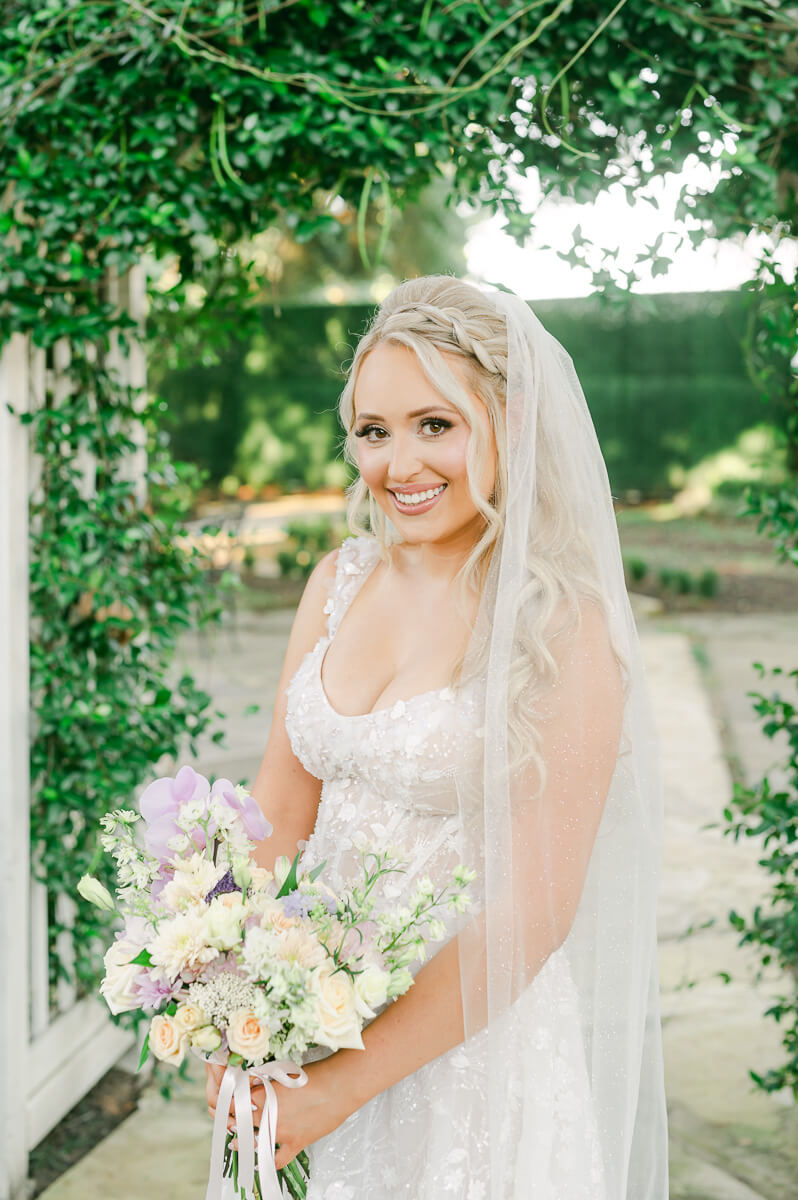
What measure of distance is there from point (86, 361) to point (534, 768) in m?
1.97

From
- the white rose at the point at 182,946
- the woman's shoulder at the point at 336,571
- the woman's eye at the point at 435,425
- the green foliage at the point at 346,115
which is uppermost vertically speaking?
the green foliage at the point at 346,115

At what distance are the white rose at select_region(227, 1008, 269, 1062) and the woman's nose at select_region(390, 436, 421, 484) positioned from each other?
2.71 feet

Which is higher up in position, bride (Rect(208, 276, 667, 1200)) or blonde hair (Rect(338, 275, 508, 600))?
blonde hair (Rect(338, 275, 508, 600))

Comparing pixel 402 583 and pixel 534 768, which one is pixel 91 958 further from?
pixel 534 768

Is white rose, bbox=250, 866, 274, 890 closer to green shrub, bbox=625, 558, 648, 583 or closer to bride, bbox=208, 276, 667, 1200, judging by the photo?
bride, bbox=208, 276, 667, 1200

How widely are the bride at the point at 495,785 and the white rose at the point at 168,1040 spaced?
228mm

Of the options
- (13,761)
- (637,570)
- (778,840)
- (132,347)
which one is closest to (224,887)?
(13,761)

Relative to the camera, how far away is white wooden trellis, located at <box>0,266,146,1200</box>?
9.34 feet

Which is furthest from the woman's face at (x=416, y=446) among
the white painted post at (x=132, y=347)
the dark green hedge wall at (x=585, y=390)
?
the dark green hedge wall at (x=585, y=390)

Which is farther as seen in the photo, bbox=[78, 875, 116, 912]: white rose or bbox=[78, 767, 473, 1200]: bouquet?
bbox=[78, 875, 116, 912]: white rose

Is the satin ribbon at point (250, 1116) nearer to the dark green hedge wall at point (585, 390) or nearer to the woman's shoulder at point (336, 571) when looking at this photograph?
the woman's shoulder at point (336, 571)

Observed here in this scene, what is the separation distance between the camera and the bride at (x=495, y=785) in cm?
165

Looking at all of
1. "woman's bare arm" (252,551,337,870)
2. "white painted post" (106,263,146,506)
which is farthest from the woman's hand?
"white painted post" (106,263,146,506)

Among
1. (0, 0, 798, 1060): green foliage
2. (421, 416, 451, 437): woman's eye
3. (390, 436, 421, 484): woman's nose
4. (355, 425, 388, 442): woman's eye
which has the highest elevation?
(0, 0, 798, 1060): green foliage
